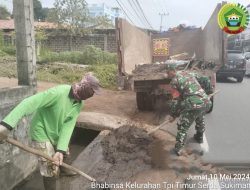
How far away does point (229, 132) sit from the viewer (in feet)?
28.1

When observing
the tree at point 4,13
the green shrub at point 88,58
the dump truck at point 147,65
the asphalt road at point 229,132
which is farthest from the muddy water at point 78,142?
the tree at point 4,13

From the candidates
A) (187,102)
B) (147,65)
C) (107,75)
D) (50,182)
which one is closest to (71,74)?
(107,75)

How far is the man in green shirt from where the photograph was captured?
4148mm

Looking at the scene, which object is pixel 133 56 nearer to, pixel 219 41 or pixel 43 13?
pixel 219 41

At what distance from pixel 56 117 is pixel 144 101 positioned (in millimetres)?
5795

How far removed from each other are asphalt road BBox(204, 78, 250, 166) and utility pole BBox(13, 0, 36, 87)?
3253 mm

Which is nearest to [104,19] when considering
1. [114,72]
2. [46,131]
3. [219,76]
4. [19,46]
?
[219,76]

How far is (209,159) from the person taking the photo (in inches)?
258

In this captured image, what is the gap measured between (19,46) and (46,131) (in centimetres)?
261

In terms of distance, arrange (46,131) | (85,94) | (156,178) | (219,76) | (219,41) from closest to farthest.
Answer: (85,94), (46,131), (156,178), (219,41), (219,76)

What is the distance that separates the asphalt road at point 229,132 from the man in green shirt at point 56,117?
9.34ft

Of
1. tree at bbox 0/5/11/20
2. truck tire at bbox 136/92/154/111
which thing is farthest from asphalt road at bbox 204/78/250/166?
tree at bbox 0/5/11/20

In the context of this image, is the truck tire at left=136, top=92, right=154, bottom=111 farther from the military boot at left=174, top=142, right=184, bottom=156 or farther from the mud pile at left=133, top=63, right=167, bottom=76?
the military boot at left=174, top=142, right=184, bottom=156

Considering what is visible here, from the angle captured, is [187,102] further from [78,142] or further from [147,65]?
[147,65]
